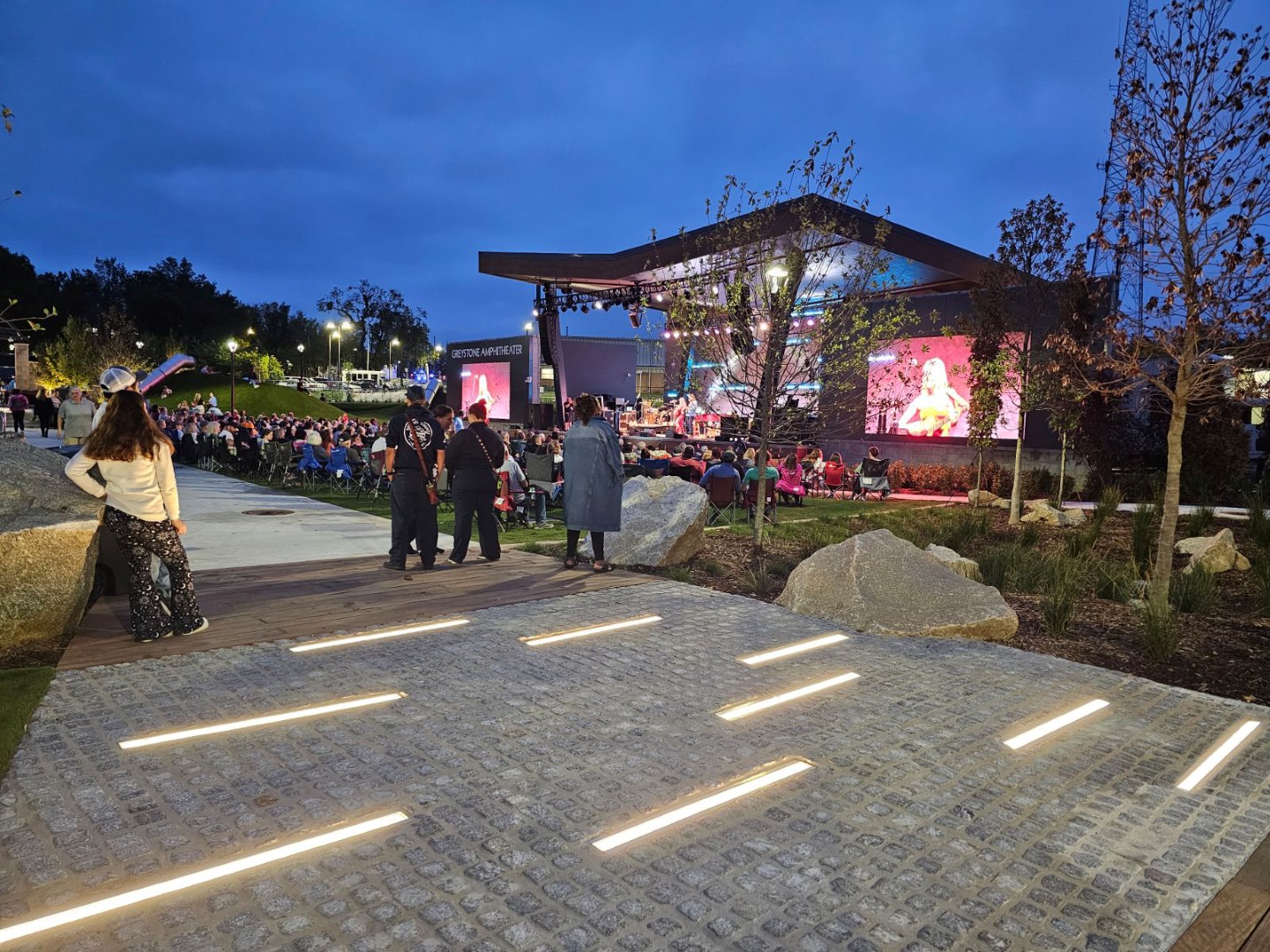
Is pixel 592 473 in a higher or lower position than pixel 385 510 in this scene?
higher

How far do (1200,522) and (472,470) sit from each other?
9.20 m

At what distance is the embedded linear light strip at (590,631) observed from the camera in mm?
5391

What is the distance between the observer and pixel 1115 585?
279 inches

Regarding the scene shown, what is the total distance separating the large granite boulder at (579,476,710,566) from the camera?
830 centimetres

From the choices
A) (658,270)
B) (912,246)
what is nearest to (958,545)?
(912,246)

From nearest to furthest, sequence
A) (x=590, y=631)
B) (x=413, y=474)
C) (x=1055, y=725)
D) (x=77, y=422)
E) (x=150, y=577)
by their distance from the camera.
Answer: (x=1055, y=725) < (x=150, y=577) < (x=590, y=631) < (x=413, y=474) < (x=77, y=422)

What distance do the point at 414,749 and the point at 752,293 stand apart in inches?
250

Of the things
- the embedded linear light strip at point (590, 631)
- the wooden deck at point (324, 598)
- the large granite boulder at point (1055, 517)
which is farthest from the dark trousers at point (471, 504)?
the large granite boulder at point (1055, 517)

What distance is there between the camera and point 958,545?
948cm

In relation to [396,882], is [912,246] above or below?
above

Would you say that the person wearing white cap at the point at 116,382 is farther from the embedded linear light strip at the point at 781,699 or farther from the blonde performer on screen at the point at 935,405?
the blonde performer on screen at the point at 935,405

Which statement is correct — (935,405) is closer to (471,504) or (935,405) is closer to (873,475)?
(873,475)

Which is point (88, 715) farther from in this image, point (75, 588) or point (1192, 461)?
point (1192, 461)

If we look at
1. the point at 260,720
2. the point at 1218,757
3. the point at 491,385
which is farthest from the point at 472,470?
the point at 491,385
